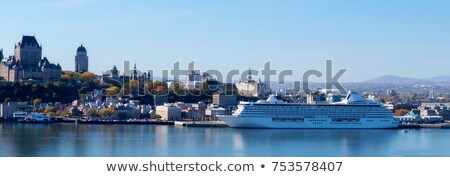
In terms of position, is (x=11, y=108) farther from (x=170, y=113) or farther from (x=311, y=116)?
(x=311, y=116)

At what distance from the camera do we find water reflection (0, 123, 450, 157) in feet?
47.4

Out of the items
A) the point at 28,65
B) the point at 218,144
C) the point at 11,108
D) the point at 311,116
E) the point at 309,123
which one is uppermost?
the point at 28,65

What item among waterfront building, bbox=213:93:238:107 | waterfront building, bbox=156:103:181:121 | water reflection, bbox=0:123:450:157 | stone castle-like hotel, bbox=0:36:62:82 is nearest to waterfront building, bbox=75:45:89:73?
stone castle-like hotel, bbox=0:36:62:82

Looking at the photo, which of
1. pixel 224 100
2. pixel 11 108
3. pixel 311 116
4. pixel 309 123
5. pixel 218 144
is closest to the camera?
pixel 218 144

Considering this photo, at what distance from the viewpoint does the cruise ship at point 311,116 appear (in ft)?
77.7

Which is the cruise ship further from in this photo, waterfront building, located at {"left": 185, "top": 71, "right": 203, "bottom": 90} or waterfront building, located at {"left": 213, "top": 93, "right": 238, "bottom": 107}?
waterfront building, located at {"left": 185, "top": 71, "right": 203, "bottom": 90}

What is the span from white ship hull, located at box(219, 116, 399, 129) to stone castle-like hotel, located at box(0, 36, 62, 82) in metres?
12.0

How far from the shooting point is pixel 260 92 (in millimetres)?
36094

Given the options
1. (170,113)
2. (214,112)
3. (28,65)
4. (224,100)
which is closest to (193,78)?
(28,65)

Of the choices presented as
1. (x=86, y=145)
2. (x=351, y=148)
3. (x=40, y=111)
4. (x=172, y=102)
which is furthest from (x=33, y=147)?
(x=172, y=102)

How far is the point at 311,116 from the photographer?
79.4 feet

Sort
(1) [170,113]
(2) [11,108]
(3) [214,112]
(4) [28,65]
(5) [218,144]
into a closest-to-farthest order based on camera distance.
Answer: (5) [218,144] → (1) [170,113] → (3) [214,112] → (2) [11,108] → (4) [28,65]

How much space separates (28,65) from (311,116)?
45.8ft

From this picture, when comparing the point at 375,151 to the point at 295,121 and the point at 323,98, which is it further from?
the point at 323,98
